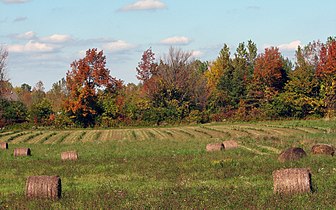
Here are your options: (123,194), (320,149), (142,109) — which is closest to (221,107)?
(142,109)

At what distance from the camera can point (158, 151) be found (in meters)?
34.3

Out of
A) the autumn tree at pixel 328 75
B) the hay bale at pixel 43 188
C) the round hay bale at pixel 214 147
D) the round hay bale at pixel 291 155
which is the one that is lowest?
the round hay bale at pixel 214 147

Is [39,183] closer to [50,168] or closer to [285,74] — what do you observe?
[50,168]

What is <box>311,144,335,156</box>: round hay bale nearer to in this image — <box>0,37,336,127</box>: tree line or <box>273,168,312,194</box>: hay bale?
<box>273,168,312,194</box>: hay bale

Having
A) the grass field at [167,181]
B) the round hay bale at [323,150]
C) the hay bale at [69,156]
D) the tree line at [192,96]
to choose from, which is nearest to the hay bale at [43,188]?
the grass field at [167,181]

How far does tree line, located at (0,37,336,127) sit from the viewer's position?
83812 mm

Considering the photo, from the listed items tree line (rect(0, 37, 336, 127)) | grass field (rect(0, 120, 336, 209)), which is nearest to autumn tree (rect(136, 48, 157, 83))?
tree line (rect(0, 37, 336, 127))

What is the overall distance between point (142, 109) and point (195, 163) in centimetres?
6088

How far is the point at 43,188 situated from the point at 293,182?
7.01 m

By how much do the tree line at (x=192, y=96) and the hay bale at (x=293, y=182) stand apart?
6635 cm

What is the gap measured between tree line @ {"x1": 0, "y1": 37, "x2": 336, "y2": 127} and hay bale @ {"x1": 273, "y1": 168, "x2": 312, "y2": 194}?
66348 millimetres

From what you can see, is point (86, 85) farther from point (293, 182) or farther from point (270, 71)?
point (293, 182)

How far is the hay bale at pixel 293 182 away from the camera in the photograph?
1630cm

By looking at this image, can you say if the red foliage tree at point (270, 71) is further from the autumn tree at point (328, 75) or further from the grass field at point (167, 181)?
the grass field at point (167, 181)
